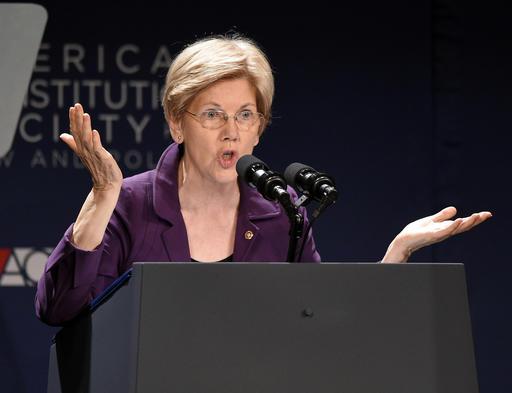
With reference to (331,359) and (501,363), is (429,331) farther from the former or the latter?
(501,363)

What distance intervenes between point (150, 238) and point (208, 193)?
0.65 ft

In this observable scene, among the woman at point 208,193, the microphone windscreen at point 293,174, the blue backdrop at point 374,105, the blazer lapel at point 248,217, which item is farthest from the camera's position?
the blue backdrop at point 374,105

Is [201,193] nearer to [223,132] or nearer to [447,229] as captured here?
[223,132]

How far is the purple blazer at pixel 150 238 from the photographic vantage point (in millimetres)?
1865

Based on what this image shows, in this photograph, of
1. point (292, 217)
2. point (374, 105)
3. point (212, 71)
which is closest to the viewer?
point (292, 217)

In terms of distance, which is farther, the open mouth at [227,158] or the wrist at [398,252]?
the open mouth at [227,158]

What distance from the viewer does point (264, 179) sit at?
1690 mm

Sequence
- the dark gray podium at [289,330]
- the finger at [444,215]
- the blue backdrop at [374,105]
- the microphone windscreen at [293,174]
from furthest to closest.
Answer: the blue backdrop at [374,105] < the finger at [444,215] < the microphone windscreen at [293,174] < the dark gray podium at [289,330]

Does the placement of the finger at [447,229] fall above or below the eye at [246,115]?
below

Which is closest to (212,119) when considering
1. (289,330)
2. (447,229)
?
(447,229)

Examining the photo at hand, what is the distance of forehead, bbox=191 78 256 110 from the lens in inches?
85.7

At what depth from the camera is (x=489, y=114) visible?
148 inches

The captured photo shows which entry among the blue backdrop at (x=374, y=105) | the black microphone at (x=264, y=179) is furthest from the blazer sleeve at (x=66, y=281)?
the blue backdrop at (x=374, y=105)

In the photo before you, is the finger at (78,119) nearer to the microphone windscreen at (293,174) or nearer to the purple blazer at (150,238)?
the purple blazer at (150,238)
